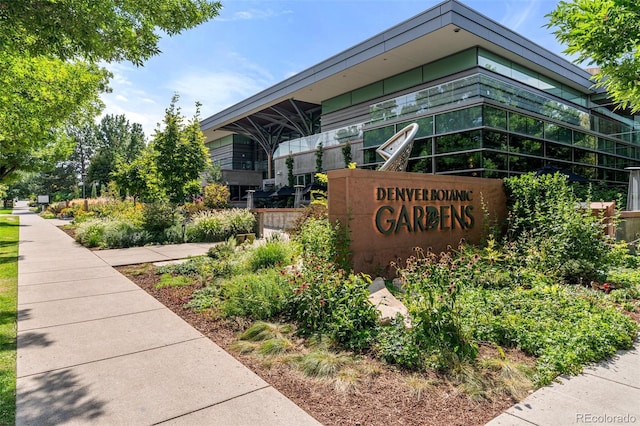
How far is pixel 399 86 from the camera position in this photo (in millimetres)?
23859

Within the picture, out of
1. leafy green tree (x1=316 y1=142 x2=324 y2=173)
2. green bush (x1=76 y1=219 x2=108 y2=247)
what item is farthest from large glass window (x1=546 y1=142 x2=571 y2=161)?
green bush (x1=76 y1=219 x2=108 y2=247)

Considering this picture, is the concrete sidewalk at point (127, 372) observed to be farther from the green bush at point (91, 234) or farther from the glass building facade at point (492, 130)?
the glass building facade at point (492, 130)

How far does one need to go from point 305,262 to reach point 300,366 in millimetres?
1956

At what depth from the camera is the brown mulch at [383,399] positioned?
269cm

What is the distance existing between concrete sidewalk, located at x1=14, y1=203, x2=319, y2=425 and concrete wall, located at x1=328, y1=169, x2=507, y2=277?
3332mm

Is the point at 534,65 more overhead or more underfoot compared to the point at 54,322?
more overhead

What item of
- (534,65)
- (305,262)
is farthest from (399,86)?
(305,262)

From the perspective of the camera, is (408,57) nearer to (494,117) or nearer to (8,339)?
(494,117)

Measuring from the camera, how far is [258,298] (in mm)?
5098

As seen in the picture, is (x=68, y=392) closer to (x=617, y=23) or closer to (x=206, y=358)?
(x=206, y=358)

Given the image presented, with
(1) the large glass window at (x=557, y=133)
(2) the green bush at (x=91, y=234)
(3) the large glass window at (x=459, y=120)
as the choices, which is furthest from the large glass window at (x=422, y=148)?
(2) the green bush at (x=91, y=234)

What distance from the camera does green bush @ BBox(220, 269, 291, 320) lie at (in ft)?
16.2

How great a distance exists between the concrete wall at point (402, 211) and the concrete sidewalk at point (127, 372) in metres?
3.33

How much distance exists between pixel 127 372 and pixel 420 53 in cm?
2141
